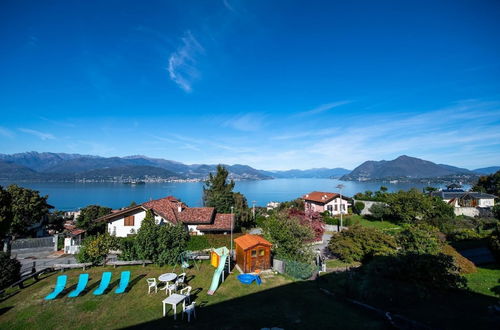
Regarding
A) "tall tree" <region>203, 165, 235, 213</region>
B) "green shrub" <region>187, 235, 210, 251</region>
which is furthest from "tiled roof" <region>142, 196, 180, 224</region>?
"tall tree" <region>203, 165, 235, 213</region>

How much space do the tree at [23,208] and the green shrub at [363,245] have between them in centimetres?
2853

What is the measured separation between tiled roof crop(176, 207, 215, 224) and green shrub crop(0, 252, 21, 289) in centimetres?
1383

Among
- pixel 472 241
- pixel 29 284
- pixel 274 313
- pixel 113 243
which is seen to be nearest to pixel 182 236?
pixel 113 243

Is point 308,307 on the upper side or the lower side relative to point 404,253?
lower

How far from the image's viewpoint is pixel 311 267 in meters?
14.5

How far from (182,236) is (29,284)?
858 centimetres

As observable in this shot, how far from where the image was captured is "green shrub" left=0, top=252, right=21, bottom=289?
12438 millimetres

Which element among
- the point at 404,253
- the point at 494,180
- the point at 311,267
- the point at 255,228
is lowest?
the point at 255,228

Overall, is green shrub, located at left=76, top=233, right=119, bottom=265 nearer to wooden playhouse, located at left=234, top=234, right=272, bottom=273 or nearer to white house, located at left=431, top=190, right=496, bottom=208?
wooden playhouse, located at left=234, top=234, right=272, bottom=273

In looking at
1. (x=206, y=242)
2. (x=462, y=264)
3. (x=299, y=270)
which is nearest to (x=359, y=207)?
(x=462, y=264)

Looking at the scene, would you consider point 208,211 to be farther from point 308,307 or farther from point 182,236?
point 308,307

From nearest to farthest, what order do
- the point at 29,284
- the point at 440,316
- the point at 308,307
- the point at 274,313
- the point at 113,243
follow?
the point at 440,316
the point at 274,313
the point at 308,307
the point at 29,284
the point at 113,243

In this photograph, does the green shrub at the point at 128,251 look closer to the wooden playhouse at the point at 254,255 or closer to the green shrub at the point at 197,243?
the green shrub at the point at 197,243

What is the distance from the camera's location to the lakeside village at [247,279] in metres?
9.03
